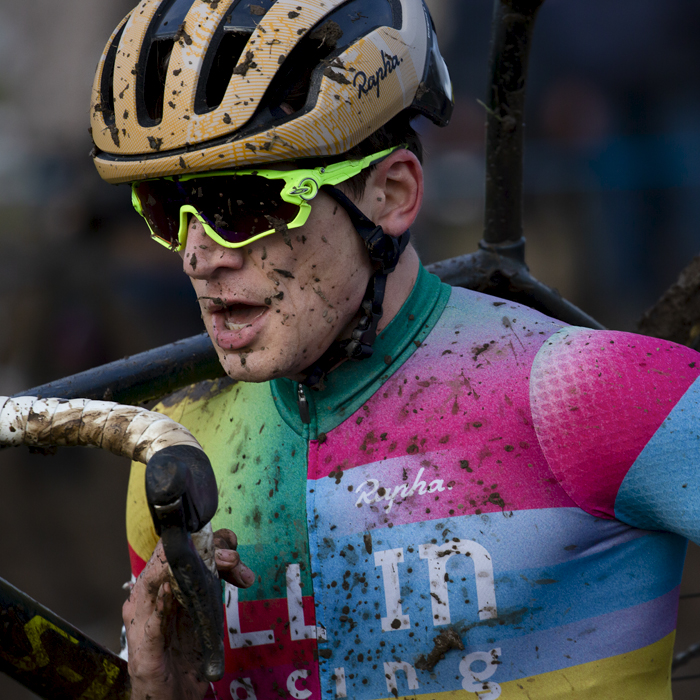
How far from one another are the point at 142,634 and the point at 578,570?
0.86 meters

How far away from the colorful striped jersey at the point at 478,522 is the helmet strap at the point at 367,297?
0.05 meters

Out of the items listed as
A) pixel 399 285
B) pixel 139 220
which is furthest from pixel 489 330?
pixel 139 220

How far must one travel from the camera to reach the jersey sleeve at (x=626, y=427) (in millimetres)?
1627

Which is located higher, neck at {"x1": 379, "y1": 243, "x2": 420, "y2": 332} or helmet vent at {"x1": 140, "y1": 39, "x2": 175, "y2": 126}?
helmet vent at {"x1": 140, "y1": 39, "x2": 175, "y2": 126}

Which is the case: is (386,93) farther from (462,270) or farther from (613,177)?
(613,177)

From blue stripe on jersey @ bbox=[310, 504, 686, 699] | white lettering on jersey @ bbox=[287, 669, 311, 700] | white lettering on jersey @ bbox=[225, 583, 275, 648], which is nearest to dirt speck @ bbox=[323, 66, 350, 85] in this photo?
blue stripe on jersey @ bbox=[310, 504, 686, 699]

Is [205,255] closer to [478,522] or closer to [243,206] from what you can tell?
[243,206]

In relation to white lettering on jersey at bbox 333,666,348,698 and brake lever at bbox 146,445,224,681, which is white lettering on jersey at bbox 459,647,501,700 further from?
brake lever at bbox 146,445,224,681

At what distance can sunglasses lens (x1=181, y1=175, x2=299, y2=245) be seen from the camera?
1732mm

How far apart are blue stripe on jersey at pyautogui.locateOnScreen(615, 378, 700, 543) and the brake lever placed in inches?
31.2

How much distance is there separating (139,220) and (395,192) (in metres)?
6.89

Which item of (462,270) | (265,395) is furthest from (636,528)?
(462,270)

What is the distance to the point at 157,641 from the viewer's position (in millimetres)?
1669

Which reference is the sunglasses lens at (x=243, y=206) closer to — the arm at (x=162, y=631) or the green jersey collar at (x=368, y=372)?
the green jersey collar at (x=368, y=372)
